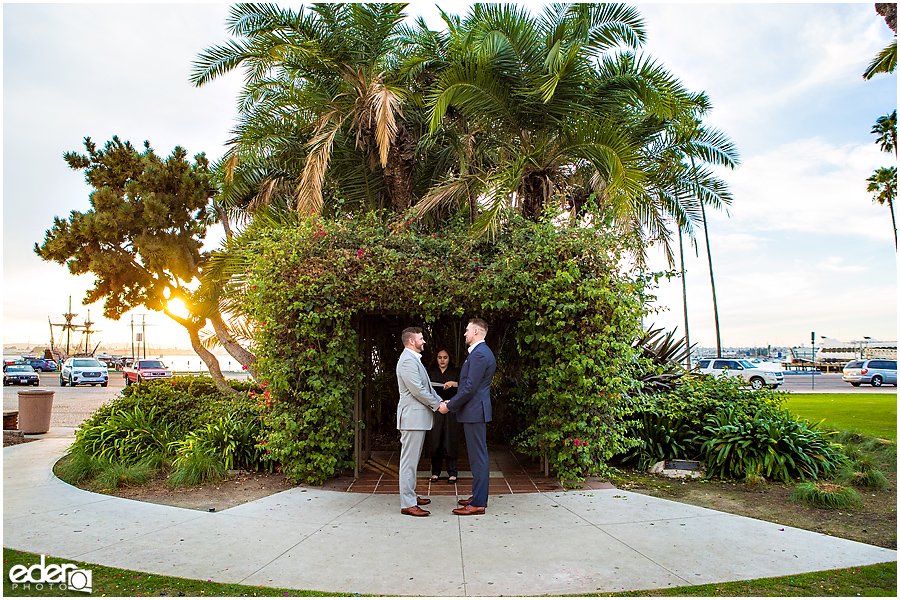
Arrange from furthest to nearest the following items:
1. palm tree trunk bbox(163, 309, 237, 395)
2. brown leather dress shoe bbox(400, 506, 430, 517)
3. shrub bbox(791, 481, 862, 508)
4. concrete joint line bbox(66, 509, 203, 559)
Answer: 1. palm tree trunk bbox(163, 309, 237, 395)
2. shrub bbox(791, 481, 862, 508)
3. brown leather dress shoe bbox(400, 506, 430, 517)
4. concrete joint line bbox(66, 509, 203, 559)

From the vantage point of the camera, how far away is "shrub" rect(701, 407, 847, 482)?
23.0 ft

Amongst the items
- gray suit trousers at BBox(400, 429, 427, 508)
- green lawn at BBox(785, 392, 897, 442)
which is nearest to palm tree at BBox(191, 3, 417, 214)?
gray suit trousers at BBox(400, 429, 427, 508)

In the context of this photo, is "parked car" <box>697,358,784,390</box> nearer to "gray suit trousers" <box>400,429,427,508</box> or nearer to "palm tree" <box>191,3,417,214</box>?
"palm tree" <box>191,3,417,214</box>

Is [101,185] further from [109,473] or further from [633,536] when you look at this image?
[633,536]

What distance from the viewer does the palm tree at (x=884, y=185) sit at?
2311cm

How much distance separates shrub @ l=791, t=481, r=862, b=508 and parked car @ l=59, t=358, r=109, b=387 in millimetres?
34371

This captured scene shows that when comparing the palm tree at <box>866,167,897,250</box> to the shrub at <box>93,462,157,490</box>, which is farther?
the palm tree at <box>866,167,897,250</box>

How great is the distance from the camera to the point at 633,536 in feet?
16.0

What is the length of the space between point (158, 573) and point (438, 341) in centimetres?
728

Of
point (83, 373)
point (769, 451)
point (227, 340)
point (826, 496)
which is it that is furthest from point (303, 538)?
point (83, 373)

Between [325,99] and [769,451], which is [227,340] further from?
[769,451]

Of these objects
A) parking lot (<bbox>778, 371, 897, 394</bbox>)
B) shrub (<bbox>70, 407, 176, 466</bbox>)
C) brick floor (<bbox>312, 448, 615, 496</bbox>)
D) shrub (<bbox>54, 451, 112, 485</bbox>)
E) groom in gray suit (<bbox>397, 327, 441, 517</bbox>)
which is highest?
groom in gray suit (<bbox>397, 327, 441, 517</bbox>)

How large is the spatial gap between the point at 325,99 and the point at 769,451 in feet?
31.2

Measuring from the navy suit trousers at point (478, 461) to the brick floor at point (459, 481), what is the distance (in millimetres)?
870
